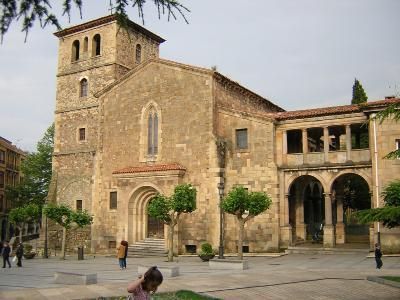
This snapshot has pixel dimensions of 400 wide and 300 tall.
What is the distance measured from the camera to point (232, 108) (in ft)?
104

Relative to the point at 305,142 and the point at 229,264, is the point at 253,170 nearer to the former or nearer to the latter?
the point at 305,142

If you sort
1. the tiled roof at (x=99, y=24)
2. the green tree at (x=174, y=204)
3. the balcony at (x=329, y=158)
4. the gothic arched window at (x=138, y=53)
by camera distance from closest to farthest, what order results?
1. the green tree at (x=174, y=204)
2. the balcony at (x=329, y=158)
3. the tiled roof at (x=99, y=24)
4. the gothic arched window at (x=138, y=53)

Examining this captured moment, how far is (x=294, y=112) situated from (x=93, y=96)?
16597 mm

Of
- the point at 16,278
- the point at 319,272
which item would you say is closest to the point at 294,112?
the point at 319,272

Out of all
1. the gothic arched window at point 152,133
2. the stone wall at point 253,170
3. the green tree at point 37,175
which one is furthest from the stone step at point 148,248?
the green tree at point 37,175

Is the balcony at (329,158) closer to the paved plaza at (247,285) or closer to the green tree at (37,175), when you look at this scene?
the paved plaza at (247,285)

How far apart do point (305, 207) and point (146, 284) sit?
104 feet

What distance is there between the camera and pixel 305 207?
36.5 metres

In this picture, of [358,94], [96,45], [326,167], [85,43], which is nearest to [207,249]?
[326,167]

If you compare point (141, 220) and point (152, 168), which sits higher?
point (152, 168)

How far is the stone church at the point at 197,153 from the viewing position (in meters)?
28.4

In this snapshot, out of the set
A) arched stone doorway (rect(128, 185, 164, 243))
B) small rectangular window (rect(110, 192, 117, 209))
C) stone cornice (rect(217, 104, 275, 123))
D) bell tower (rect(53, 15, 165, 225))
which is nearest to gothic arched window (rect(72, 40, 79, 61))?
bell tower (rect(53, 15, 165, 225))

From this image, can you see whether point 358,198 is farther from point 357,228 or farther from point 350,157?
Answer: point 350,157

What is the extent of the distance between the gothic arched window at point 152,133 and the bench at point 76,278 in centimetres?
1681
